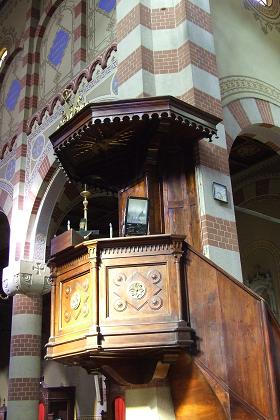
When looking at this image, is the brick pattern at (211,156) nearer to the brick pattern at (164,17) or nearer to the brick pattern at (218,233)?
the brick pattern at (218,233)

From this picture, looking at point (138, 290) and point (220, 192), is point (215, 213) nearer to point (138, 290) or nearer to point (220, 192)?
point (220, 192)

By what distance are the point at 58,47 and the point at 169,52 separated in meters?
4.13

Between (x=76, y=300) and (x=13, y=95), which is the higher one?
(x=13, y=95)

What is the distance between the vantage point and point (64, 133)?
589 cm

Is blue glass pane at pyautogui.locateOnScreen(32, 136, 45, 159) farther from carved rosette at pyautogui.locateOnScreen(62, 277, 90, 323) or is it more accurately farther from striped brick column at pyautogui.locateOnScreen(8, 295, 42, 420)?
carved rosette at pyautogui.locateOnScreen(62, 277, 90, 323)

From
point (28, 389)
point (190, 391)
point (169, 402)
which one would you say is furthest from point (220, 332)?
point (28, 389)

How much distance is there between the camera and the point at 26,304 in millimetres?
9219

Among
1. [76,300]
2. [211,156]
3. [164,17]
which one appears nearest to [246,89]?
[164,17]

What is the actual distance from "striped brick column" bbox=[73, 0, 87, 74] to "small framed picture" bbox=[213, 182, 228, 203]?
420cm

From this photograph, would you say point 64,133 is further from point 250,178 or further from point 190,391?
point 250,178

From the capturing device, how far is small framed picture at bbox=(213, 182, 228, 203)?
246 inches

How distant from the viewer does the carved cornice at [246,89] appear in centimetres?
764

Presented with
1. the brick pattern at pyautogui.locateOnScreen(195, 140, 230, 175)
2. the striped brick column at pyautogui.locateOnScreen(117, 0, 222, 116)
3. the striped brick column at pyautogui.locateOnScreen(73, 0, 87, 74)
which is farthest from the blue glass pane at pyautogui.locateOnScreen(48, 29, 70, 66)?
the brick pattern at pyautogui.locateOnScreen(195, 140, 230, 175)

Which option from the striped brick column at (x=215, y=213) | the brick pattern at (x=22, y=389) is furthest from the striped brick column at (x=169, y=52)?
the brick pattern at (x=22, y=389)
